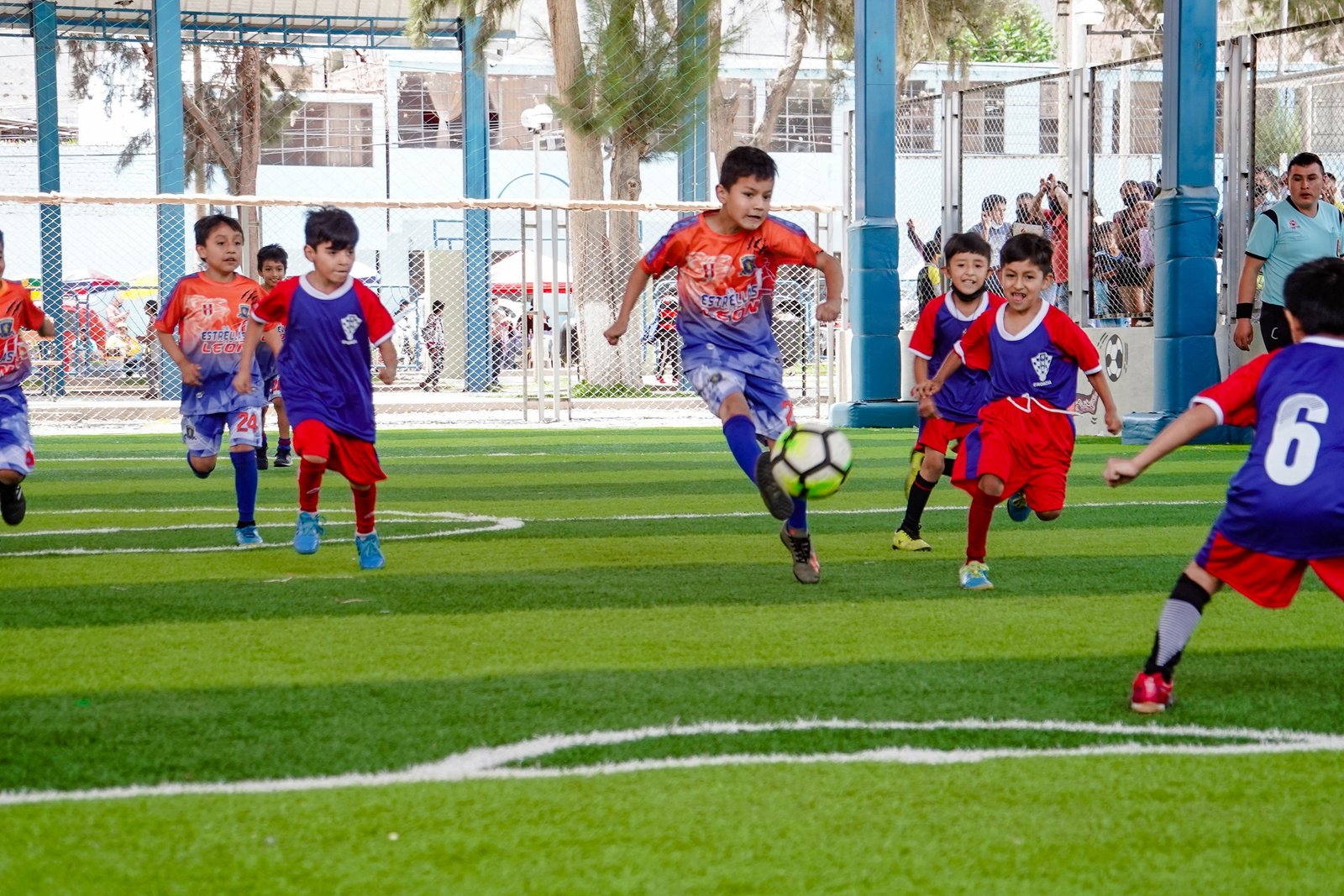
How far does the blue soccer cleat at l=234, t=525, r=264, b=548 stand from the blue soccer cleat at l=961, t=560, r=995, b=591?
331cm

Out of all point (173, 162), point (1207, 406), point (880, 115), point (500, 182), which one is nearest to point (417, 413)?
point (173, 162)

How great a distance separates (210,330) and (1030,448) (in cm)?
442

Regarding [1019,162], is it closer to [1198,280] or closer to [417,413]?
[417,413]

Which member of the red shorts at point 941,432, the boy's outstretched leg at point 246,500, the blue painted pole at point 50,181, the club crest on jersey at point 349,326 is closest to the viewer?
the club crest on jersey at point 349,326

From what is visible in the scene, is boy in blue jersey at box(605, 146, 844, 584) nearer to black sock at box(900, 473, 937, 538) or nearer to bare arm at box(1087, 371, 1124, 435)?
black sock at box(900, 473, 937, 538)

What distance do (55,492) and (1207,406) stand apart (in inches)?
339

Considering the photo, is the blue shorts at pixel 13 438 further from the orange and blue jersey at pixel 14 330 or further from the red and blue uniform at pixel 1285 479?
the red and blue uniform at pixel 1285 479

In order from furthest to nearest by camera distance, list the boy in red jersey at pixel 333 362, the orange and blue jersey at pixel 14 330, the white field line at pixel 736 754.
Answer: the orange and blue jersey at pixel 14 330 → the boy in red jersey at pixel 333 362 → the white field line at pixel 736 754

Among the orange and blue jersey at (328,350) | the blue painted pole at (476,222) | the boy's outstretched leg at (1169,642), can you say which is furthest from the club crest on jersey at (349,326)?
the blue painted pole at (476,222)

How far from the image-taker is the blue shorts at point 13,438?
24.0 ft

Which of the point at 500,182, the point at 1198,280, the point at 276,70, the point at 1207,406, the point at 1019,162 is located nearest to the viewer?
the point at 1207,406

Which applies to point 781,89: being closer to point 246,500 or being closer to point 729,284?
point 246,500

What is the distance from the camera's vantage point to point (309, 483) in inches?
282

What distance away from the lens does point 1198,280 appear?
14.4 metres
